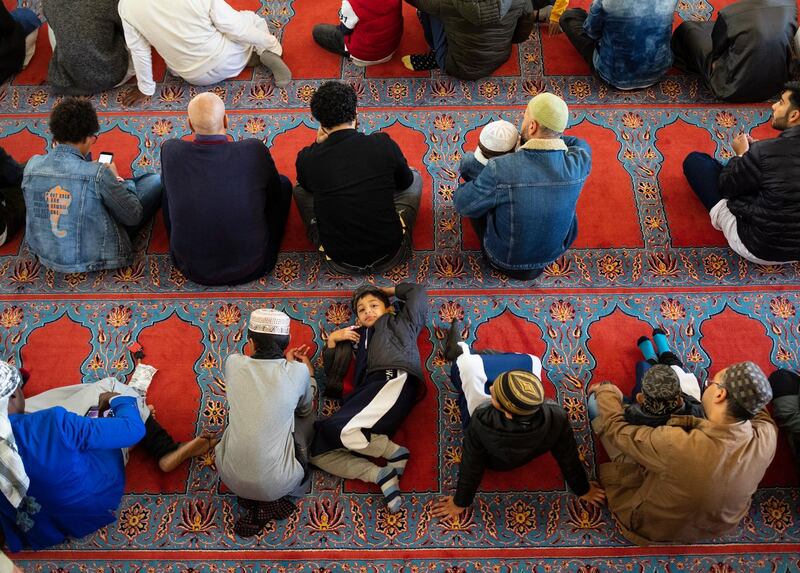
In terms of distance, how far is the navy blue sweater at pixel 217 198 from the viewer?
3.13 metres

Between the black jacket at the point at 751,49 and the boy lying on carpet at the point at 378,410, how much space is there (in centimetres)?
231

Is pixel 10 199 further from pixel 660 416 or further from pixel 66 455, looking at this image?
pixel 660 416

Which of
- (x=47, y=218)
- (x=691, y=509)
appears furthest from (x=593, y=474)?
(x=47, y=218)

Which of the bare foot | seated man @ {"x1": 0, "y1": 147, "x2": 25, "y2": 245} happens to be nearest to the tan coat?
the bare foot

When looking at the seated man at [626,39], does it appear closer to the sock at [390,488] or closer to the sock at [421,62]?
the sock at [421,62]

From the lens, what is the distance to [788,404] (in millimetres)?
2896

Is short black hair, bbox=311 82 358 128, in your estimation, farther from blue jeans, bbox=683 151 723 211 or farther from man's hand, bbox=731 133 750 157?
man's hand, bbox=731 133 750 157

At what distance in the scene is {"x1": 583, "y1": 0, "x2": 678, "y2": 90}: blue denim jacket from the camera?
372 centimetres

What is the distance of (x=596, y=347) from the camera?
323 cm

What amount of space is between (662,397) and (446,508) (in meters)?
0.97

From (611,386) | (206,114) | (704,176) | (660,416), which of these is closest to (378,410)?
(611,386)

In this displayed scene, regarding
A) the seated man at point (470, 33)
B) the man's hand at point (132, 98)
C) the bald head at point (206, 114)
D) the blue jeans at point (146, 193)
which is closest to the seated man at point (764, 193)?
the seated man at point (470, 33)

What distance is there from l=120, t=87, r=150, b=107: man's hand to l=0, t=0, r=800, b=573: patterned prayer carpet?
0.08 metres

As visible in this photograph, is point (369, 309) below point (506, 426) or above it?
below
